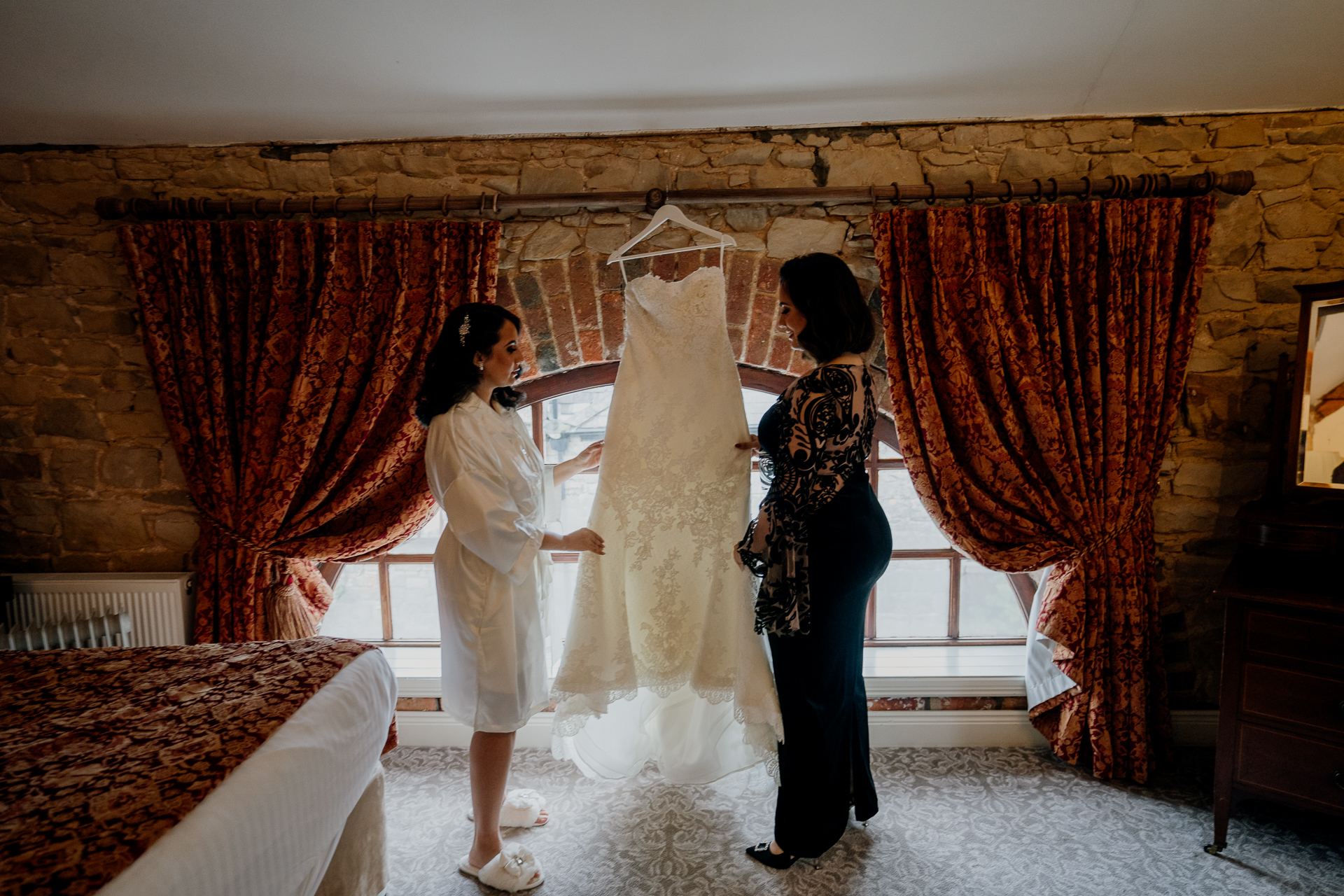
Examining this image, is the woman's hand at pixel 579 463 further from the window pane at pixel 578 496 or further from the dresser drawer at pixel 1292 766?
the dresser drawer at pixel 1292 766

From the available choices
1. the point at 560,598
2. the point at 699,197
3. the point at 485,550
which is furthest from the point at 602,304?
the point at 560,598

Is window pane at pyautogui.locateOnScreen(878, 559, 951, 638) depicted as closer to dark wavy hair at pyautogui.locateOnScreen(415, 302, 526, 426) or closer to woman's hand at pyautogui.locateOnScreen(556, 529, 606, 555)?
woman's hand at pyautogui.locateOnScreen(556, 529, 606, 555)

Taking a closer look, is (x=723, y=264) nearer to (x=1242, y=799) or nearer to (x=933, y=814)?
(x=933, y=814)

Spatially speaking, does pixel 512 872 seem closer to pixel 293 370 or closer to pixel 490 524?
pixel 490 524

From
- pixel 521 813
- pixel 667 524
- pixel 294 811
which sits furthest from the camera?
pixel 521 813

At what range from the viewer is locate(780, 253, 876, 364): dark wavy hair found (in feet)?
6.00

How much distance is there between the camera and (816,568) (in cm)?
187

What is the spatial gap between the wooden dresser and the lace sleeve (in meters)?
1.22

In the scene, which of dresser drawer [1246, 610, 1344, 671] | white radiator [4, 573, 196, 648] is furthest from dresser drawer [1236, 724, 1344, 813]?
white radiator [4, 573, 196, 648]

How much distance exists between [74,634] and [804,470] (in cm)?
264

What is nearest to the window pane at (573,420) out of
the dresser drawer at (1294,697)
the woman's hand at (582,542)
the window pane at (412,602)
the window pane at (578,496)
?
the window pane at (578,496)

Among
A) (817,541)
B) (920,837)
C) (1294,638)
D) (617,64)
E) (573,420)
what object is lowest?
(920,837)

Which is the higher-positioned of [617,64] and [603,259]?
[617,64]

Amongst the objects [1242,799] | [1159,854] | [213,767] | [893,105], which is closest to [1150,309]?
[893,105]
